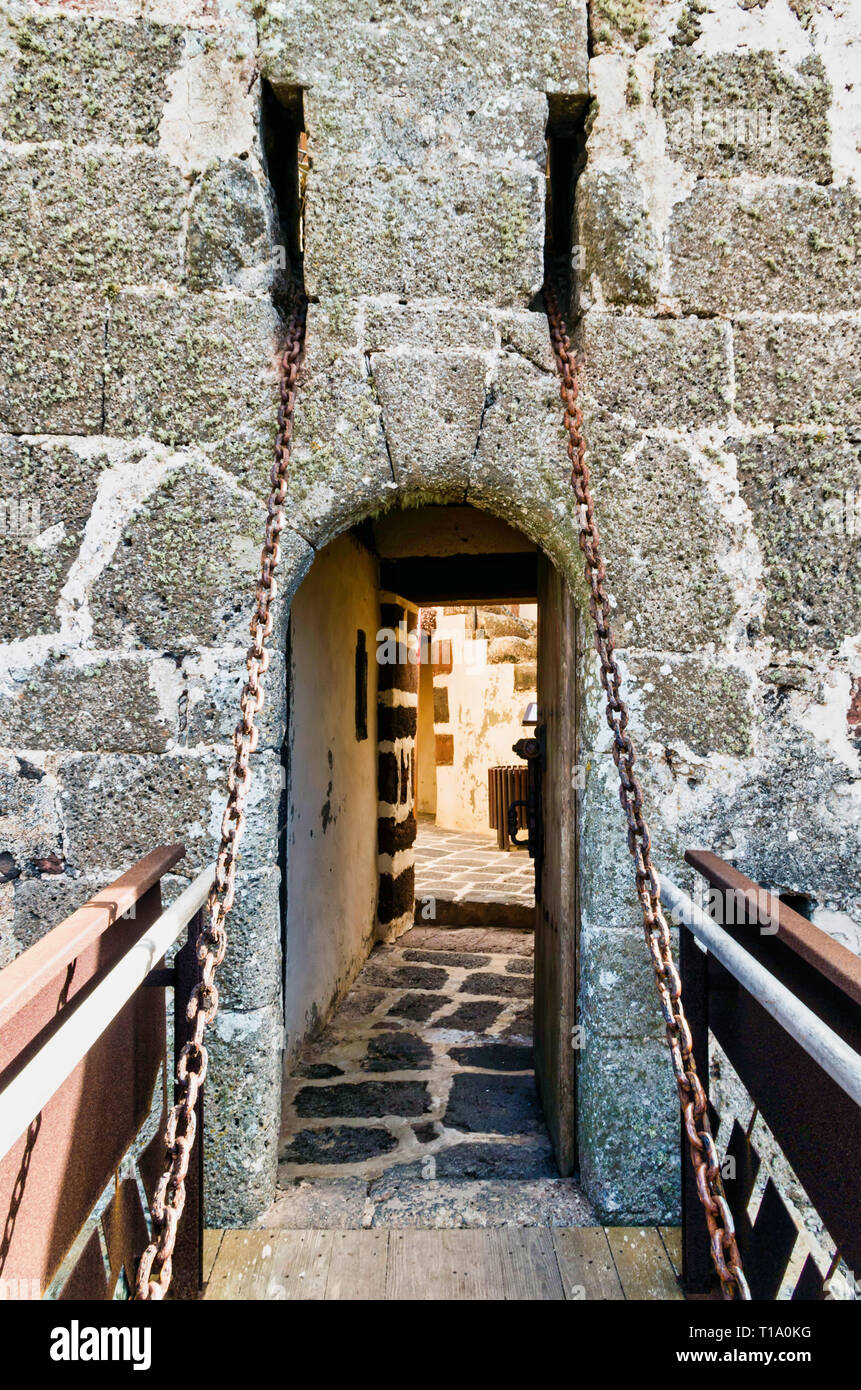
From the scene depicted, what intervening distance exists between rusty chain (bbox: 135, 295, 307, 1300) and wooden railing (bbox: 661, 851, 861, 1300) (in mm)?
886

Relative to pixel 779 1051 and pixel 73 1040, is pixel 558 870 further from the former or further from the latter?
pixel 73 1040

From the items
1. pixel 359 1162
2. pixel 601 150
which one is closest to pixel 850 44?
pixel 601 150

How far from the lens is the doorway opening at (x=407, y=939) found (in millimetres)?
2539

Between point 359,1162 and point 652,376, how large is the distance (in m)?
2.55

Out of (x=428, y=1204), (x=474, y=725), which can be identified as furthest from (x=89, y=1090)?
(x=474, y=725)

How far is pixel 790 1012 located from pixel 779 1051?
250 mm

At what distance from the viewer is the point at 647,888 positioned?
1673 mm

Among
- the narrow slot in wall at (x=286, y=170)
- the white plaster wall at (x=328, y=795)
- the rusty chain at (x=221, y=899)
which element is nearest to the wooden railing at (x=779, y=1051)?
the rusty chain at (x=221, y=899)

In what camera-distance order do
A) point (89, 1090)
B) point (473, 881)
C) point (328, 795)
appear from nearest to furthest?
point (89, 1090), point (328, 795), point (473, 881)

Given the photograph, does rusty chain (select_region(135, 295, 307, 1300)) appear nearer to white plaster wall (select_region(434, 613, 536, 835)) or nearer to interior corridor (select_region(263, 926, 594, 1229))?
interior corridor (select_region(263, 926, 594, 1229))

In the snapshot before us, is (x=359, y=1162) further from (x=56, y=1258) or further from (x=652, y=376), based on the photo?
(x=652, y=376)

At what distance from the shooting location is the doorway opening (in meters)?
2.54

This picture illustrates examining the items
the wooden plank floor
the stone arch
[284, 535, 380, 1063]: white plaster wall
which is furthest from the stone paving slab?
the wooden plank floor

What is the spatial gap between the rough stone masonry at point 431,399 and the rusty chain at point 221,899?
0.08 metres
